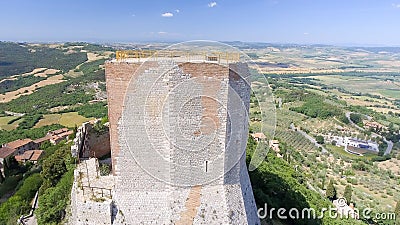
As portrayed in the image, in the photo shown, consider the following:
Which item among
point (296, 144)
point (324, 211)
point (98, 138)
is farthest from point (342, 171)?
point (98, 138)

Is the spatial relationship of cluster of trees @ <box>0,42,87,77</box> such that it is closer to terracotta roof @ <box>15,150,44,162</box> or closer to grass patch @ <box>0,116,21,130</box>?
grass patch @ <box>0,116,21,130</box>

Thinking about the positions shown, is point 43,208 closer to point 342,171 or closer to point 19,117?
point 342,171

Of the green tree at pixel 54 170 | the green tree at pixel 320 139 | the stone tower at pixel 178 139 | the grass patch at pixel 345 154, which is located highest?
the stone tower at pixel 178 139

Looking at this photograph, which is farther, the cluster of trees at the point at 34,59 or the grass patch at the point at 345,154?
the cluster of trees at the point at 34,59

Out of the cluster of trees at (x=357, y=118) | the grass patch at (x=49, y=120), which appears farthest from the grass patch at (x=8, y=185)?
the cluster of trees at (x=357, y=118)

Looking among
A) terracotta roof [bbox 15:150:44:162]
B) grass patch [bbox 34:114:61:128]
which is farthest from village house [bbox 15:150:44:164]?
grass patch [bbox 34:114:61:128]

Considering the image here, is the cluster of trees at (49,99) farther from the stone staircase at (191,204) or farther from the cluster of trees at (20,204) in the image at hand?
the stone staircase at (191,204)
